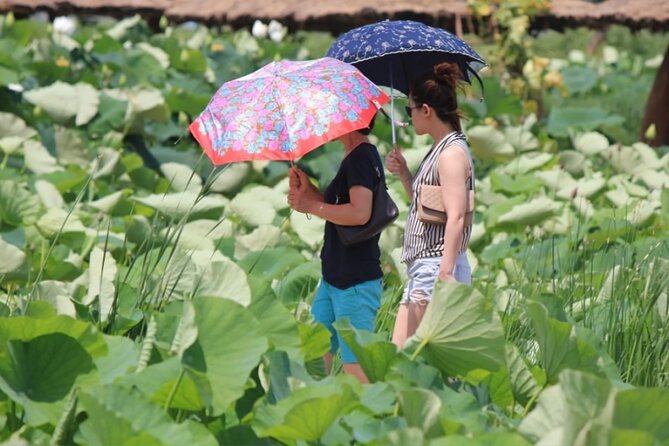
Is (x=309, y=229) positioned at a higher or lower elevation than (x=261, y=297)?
lower

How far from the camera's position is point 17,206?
156 inches

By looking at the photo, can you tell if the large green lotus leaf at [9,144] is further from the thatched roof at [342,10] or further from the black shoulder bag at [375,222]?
the thatched roof at [342,10]

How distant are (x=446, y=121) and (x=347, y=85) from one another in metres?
0.26

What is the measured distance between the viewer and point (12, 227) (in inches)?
157

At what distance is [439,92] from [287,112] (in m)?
0.36

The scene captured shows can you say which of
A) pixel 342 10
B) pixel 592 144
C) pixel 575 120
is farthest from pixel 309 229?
pixel 342 10

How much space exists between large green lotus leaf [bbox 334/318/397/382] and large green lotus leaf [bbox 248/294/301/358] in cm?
9

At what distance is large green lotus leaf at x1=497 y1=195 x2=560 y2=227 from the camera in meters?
4.42

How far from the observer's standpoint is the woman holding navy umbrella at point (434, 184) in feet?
9.02

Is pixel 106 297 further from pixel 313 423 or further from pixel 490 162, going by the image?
pixel 490 162

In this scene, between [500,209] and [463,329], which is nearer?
[463,329]

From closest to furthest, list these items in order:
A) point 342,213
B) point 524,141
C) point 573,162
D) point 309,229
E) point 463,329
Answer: point 463,329 < point 342,213 < point 309,229 < point 573,162 < point 524,141

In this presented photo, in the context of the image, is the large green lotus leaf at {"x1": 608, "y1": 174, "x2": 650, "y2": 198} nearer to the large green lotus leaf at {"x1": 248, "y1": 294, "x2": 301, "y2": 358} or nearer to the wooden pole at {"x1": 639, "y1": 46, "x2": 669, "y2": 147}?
the wooden pole at {"x1": 639, "y1": 46, "x2": 669, "y2": 147}

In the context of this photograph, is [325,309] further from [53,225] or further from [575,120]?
[575,120]
